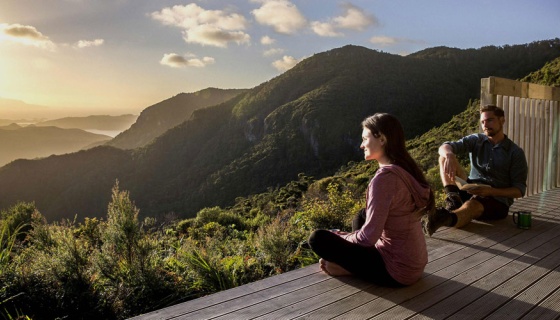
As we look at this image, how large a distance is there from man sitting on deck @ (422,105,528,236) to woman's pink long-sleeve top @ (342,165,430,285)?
1.39m

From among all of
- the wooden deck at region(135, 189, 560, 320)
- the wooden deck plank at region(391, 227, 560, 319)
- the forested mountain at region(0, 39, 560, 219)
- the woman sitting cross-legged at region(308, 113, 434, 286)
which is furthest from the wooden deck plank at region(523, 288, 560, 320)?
the forested mountain at region(0, 39, 560, 219)

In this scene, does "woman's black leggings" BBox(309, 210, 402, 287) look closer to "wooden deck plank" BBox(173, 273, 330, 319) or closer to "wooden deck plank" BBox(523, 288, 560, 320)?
"wooden deck plank" BBox(173, 273, 330, 319)

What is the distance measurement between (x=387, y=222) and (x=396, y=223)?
50 millimetres

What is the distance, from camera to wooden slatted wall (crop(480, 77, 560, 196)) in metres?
4.27

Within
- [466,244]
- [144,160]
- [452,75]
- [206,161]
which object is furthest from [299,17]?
[144,160]

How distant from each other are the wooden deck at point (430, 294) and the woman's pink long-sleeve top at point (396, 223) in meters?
0.14

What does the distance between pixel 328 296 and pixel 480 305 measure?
0.74m

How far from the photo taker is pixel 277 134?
68.6 m

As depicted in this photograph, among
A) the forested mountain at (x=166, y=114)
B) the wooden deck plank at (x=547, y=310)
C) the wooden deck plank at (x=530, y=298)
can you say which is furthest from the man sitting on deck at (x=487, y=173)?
the forested mountain at (x=166, y=114)

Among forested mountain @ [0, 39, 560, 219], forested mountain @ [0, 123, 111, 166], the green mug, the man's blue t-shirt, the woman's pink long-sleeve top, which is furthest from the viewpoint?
forested mountain @ [0, 123, 111, 166]

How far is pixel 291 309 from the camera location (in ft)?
6.72

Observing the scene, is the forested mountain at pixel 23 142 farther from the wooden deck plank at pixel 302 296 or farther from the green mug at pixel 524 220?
the wooden deck plank at pixel 302 296

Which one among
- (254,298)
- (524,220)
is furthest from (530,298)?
(524,220)

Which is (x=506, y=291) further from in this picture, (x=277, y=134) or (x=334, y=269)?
(x=277, y=134)
